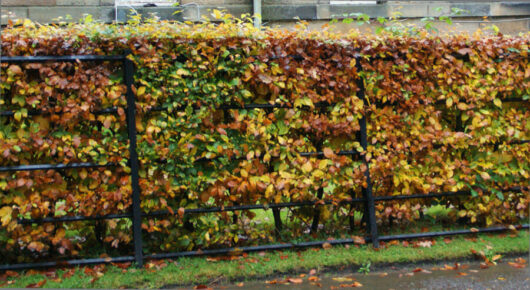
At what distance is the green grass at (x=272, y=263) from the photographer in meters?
4.23

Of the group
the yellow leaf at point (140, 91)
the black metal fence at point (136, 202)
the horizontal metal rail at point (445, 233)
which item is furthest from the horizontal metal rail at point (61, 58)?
the horizontal metal rail at point (445, 233)

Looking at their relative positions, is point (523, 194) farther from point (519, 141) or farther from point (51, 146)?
point (51, 146)

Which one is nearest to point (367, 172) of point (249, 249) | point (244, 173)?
point (244, 173)

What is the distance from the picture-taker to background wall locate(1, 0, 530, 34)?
8695 millimetres

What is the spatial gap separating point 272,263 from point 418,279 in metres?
1.38

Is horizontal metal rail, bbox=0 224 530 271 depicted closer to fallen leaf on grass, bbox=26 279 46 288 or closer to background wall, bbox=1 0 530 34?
fallen leaf on grass, bbox=26 279 46 288

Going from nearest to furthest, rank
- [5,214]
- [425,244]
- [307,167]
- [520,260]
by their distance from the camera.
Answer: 1. [5,214]
2. [307,167]
3. [520,260]
4. [425,244]

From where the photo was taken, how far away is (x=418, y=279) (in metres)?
4.40

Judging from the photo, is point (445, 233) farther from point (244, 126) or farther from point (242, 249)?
point (244, 126)

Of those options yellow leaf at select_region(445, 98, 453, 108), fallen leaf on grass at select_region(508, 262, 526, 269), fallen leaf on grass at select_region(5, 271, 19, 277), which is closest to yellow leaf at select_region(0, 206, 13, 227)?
fallen leaf on grass at select_region(5, 271, 19, 277)

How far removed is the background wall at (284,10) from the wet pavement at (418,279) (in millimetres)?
5049

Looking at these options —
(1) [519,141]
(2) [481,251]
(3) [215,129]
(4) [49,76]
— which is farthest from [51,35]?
(1) [519,141]

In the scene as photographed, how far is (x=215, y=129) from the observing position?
15.2 ft

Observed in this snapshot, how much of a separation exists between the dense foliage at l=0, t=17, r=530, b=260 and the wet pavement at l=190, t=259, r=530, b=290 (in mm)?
653
